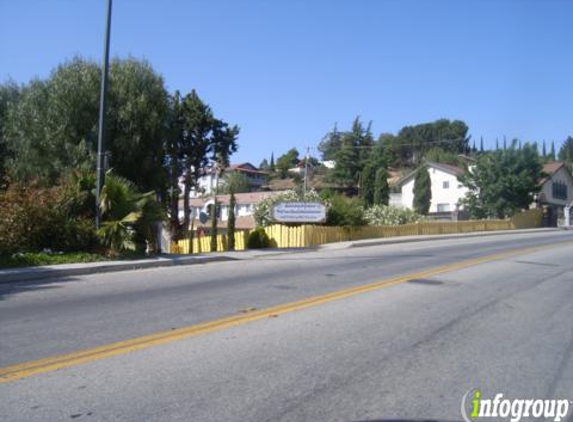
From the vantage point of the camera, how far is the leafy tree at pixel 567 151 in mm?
146000

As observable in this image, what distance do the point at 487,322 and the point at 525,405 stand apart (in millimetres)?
3360

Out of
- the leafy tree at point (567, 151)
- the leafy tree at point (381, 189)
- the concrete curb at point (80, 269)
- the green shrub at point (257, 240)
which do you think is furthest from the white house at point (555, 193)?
the leafy tree at point (567, 151)

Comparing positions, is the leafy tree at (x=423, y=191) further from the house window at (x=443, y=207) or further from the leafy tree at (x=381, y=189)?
the leafy tree at (x=381, y=189)

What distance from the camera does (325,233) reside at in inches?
1070

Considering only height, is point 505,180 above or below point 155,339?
above

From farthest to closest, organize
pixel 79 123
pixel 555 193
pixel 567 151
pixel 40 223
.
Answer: pixel 567 151
pixel 555 193
pixel 79 123
pixel 40 223

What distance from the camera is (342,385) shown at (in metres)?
5.31

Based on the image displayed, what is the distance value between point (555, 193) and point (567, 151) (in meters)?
99.0

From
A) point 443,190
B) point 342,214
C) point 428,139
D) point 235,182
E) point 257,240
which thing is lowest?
point 257,240

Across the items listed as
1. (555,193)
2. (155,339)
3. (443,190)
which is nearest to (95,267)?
(155,339)

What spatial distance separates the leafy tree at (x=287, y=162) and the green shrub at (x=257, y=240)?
82229mm

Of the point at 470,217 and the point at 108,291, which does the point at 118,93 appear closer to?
the point at 108,291

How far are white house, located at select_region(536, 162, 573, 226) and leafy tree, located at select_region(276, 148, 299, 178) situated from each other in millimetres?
53784

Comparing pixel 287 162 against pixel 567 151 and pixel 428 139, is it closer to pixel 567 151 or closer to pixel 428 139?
pixel 428 139
